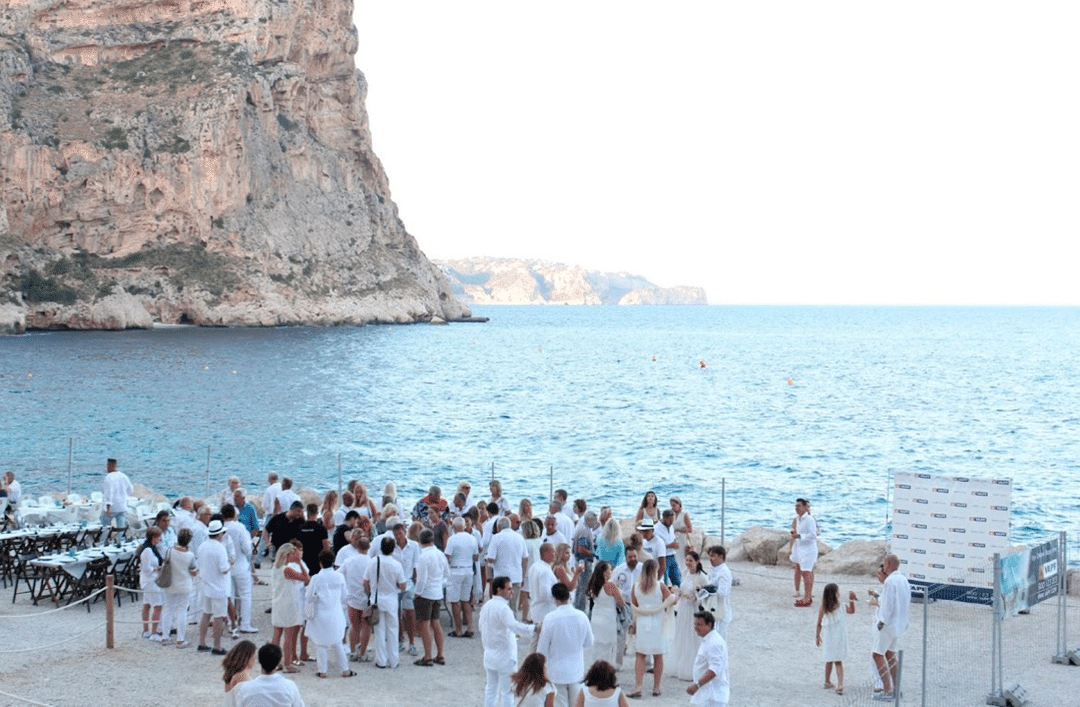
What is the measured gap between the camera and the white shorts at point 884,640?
11641mm

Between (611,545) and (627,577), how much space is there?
1.67 meters

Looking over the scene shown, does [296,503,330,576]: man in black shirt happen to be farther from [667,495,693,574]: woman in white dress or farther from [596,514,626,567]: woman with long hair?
[667,495,693,574]: woman in white dress

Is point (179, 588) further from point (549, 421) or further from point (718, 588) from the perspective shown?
point (549, 421)

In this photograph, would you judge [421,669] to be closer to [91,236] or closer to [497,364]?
[497,364]

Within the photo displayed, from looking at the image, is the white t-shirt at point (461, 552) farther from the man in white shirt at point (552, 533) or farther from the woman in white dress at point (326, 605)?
the woman in white dress at point (326, 605)

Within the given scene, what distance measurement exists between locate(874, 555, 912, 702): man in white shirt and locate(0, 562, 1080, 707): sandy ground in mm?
260

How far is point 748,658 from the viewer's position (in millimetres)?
13117

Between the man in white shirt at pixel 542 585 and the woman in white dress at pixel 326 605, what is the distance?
213 centimetres

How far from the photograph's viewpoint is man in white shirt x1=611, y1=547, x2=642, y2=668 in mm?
11961

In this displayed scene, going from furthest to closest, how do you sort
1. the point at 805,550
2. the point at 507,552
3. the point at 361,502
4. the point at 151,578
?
the point at 361,502 < the point at 805,550 < the point at 151,578 < the point at 507,552

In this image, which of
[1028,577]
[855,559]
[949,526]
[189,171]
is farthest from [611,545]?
[189,171]

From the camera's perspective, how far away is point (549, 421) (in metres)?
55.8

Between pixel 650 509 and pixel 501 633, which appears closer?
→ pixel 501 633

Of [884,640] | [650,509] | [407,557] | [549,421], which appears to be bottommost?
[549,421]
